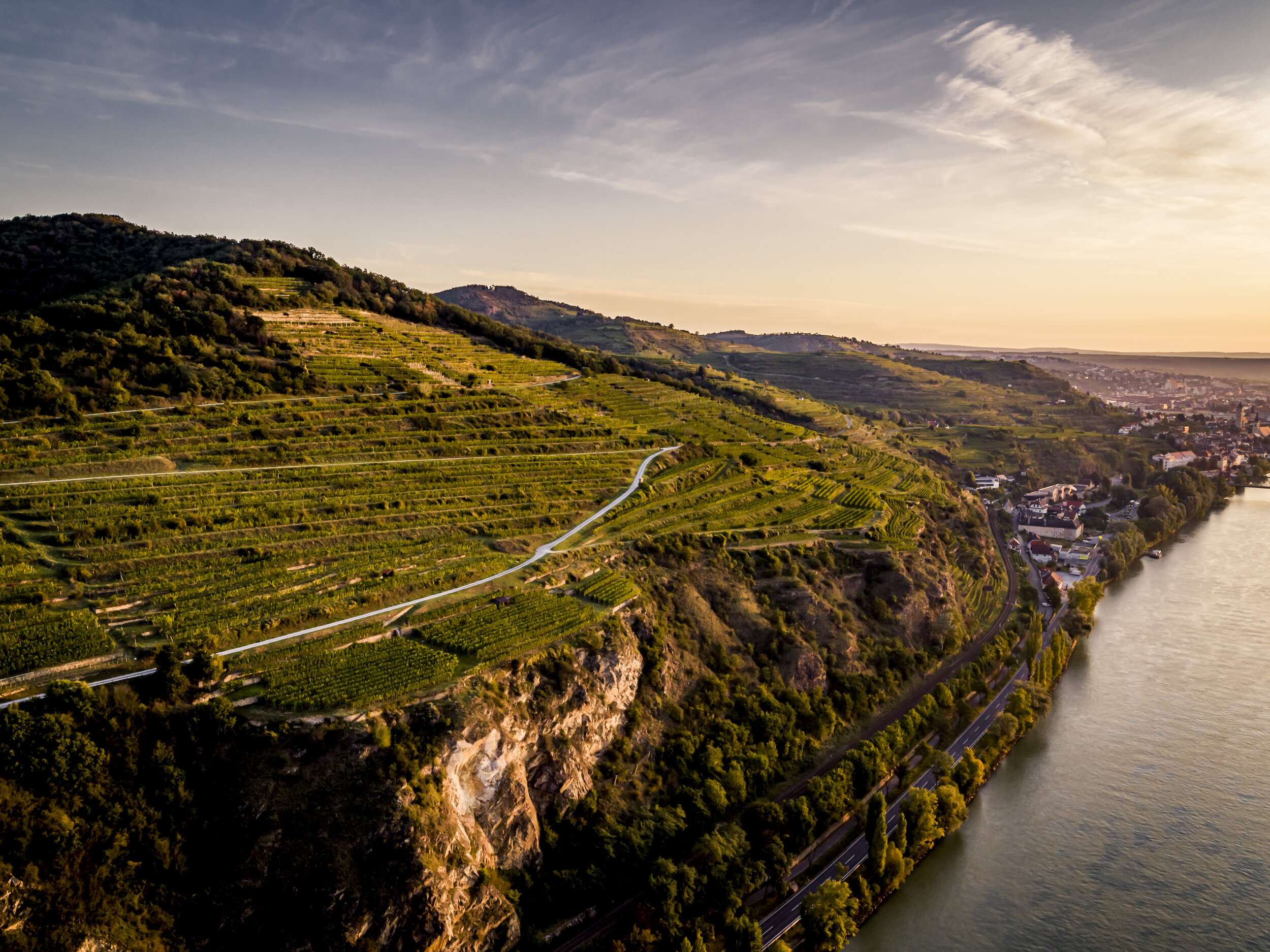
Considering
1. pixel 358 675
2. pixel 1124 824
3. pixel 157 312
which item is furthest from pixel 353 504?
pixel 1124 824

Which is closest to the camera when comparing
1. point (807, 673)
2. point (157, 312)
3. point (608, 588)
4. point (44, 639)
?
point (44, 639)

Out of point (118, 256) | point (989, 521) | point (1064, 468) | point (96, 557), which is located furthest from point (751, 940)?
point (1064, 468)

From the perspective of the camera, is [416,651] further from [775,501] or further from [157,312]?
[157,312]

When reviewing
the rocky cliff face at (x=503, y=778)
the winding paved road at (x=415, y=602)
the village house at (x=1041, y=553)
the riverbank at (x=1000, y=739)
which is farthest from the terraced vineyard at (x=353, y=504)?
the village house at (x=1041, y=553)

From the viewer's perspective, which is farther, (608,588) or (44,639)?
(608,588)

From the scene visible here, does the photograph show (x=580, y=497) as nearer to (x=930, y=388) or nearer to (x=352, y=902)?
(x=352, y=902)

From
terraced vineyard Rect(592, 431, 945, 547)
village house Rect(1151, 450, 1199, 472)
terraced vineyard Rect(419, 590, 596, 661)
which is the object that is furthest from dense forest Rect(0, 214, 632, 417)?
village house Rect(1151, 450, 1199, 472)

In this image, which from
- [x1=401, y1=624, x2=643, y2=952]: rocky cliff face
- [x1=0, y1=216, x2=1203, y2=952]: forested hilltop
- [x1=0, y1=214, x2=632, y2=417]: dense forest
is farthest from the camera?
[x1=0, y1=214, x2=632, y2=417]: dense forest

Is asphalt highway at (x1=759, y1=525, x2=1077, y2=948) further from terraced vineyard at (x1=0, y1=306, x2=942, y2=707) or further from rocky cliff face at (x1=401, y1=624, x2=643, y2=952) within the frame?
terraced vineyard at (x1=0, y1=306, x2=942, y2=707)
